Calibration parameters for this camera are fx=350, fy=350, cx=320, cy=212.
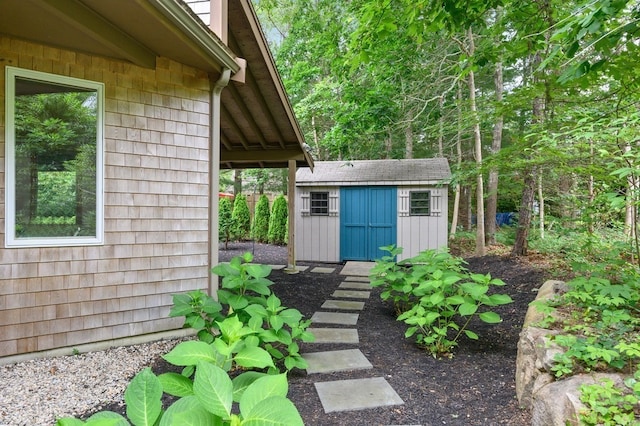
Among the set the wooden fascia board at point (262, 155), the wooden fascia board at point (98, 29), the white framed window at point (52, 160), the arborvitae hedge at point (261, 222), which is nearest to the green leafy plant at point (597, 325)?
the white framed window at point (52, 160)

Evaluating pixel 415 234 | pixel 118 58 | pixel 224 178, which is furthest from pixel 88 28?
pixel 224 178

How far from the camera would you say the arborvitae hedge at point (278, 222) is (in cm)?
1178

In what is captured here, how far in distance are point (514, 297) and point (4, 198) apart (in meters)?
5.64

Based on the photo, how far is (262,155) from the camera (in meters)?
6.97

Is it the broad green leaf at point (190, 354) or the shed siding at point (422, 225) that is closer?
the broad green leaf at point (190, 354)

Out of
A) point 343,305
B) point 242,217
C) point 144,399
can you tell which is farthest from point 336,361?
point 242,217

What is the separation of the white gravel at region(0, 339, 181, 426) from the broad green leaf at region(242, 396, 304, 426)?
2.14m

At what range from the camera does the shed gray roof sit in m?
8.05

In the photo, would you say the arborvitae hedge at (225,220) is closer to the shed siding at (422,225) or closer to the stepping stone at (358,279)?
the stepping stone at (358,279)

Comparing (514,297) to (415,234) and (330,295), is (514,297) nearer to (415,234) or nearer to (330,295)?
(330,295)

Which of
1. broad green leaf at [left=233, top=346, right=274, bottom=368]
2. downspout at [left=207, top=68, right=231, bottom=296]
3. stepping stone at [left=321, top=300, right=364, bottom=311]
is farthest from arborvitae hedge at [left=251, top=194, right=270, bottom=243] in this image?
broad green leaf at [left=233, top=346, right=274, bottom=368]

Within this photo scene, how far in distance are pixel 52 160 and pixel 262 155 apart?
4.09m

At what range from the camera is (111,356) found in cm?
310

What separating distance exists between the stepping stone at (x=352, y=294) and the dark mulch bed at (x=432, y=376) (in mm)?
520
